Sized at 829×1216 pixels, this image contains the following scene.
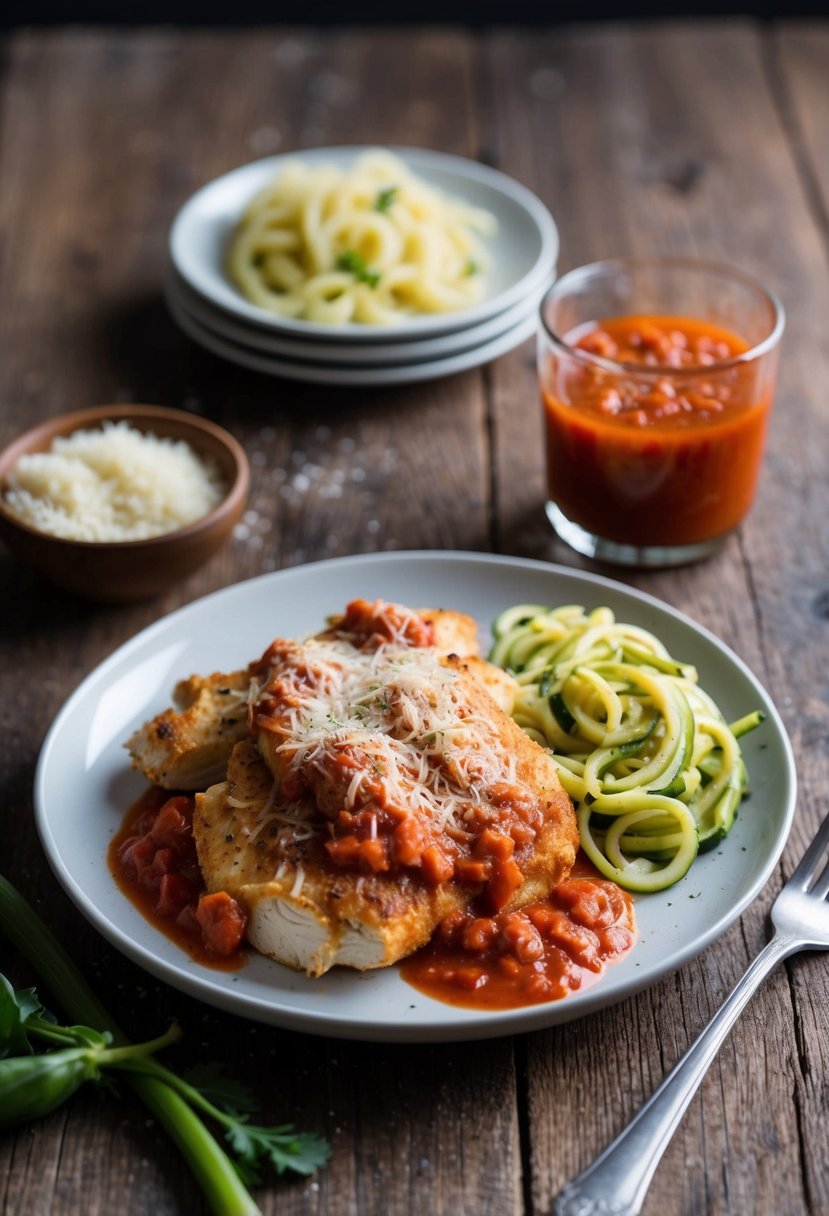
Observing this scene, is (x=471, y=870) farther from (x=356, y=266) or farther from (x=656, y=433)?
(x=356, y=266)

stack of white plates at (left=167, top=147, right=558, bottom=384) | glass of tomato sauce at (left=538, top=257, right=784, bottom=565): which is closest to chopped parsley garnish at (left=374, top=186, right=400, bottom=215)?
stack of white plates at (left=167, top=147, right=558, bottom=384)

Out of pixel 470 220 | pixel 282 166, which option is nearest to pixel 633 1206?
pixel 470 220

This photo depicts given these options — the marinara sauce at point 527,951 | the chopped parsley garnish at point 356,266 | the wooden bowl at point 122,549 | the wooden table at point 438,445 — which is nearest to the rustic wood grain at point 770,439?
the wooden table at point 438,445

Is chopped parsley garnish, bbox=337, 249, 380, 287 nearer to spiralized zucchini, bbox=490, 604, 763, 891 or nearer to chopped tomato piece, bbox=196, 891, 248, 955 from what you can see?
spiralized zucchini, bbox=490, 604, 763, 891

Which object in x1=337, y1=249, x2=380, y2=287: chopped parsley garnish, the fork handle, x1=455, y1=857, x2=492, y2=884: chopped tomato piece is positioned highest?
x1=455, y1=857, x2=492, y2=884: chopped tomato piece

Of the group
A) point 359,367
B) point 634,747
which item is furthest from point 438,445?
point 634,747
